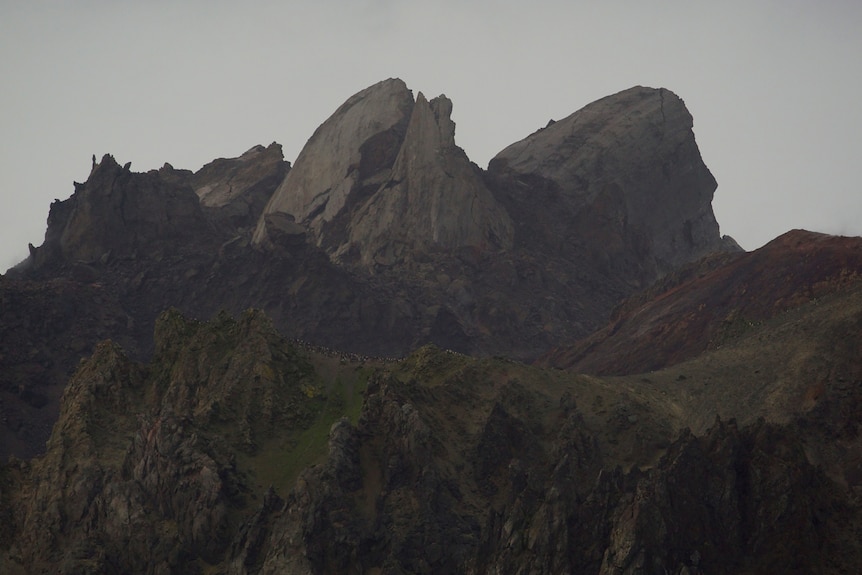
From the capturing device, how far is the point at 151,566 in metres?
125

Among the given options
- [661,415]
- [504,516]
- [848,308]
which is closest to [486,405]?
[661,415]

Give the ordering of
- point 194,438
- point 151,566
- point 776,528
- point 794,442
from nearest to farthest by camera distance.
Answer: point 776,528 < point 794,442 < point 151,566 < point 194,438

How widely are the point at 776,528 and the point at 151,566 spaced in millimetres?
52570

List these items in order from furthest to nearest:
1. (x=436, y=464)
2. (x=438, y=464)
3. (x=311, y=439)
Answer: (x=311, y=439)
(x=438, y=464)
(x=436, y=464)

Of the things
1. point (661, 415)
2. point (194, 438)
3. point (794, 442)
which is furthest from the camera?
point (661, 415)

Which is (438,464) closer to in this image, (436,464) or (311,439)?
(436,464)

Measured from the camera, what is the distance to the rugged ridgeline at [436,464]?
11019cm

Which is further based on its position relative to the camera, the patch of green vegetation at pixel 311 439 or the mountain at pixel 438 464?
the patch of green vegetation at pixel 311 439

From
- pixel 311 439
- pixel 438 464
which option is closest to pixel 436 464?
pixel 438 464

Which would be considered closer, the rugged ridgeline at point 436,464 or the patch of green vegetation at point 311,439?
the rugged ridgeline at point 436,464

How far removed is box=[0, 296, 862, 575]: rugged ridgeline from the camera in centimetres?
11019

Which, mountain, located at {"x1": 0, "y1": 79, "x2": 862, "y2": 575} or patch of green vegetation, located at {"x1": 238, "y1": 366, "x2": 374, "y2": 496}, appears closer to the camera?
mountain, located at {"x1": 0, "y1": 79, "x2": 862, "y2": 575}

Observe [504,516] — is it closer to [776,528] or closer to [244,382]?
[776,528]

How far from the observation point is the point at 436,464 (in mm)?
134750
